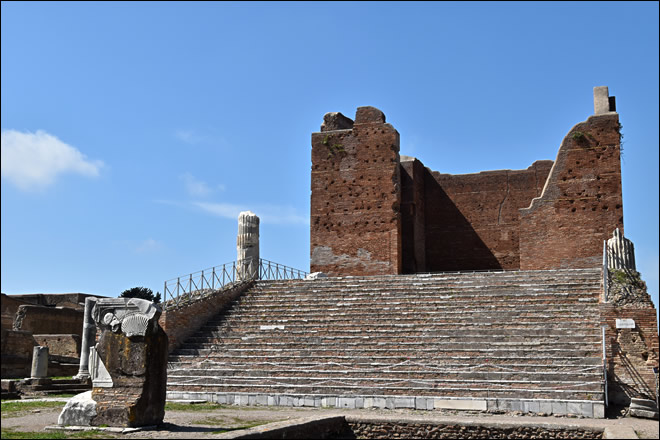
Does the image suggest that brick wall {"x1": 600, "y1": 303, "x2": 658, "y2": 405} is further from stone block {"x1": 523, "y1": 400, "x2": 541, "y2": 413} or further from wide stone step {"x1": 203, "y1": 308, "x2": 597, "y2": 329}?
stone block {"x1": 523, "y1": 400, "x2": 541, "y2": 413}

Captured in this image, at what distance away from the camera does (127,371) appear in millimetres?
9367

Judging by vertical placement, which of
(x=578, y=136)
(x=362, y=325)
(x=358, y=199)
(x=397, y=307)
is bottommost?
(x=362, y=325)

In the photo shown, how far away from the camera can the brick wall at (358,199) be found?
22.7 metres

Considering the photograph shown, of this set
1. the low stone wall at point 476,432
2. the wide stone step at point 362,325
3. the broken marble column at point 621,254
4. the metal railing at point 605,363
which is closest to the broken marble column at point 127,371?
the low stone wall at point 476,432

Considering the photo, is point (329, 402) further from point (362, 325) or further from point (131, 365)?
point (131, 365)

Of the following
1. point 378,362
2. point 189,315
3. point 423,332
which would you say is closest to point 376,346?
point 378,362

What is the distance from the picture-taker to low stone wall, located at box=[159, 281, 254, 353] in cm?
1598

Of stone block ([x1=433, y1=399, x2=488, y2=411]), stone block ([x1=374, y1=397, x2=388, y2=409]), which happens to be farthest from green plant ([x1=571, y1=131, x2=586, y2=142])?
stone block ([x1=374, y1=397, x2=388, y2=409])

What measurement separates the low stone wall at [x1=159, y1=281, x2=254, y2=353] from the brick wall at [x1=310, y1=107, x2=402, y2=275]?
5.65 metres

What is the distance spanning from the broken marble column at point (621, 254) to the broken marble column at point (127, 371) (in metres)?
9.84

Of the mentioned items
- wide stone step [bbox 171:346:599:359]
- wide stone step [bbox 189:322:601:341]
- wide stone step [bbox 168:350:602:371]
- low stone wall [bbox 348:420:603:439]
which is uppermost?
wide stone step [bbox 189:322:601:341]

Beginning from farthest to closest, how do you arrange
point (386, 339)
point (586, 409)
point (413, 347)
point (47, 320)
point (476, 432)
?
1. point (47, 320)
2. point (386, 339)
3. point (413, 347)
4. point (586, 409)
5. point (476, 432)

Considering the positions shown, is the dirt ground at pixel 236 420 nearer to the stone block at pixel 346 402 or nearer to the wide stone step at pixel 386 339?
the stone block at pixel 346 402

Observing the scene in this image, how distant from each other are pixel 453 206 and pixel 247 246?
26.0ft
